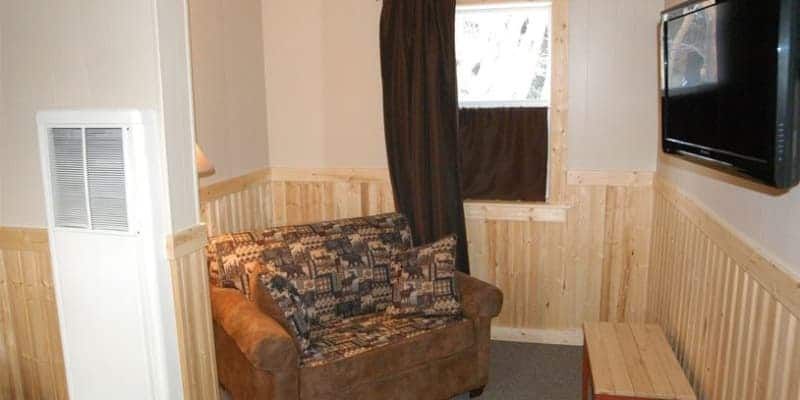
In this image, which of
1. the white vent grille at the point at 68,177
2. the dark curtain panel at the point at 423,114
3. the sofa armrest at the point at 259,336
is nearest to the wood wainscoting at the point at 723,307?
the dark curtain panel at the point at 423,114

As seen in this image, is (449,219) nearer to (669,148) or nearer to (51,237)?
(669,148)

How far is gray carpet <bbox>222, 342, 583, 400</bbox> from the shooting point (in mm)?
3246

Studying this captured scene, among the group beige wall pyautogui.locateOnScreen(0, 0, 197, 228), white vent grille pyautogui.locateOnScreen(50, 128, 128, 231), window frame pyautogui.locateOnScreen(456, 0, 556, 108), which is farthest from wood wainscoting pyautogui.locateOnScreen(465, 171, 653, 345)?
white vent grille pyautogui.locateOnScreen(50, 128, 128, 231)

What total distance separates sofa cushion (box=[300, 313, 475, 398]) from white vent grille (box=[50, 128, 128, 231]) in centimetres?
106

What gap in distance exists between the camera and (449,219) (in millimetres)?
3791

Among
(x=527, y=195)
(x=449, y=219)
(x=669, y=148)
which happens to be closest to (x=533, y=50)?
(x=527, y=195)

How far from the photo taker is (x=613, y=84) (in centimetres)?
362

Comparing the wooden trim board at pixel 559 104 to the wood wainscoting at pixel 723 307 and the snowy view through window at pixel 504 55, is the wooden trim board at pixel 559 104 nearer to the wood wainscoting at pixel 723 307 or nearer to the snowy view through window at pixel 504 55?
the snowy view through window at pixel 504 55

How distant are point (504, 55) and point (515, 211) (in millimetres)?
989

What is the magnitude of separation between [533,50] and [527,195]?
0.91 meters

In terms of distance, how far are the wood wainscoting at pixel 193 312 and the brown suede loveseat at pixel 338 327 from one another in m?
0.19

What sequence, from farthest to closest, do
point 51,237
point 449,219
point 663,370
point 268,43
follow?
point 268,43, point 449,219, point 663,370, point 51,237

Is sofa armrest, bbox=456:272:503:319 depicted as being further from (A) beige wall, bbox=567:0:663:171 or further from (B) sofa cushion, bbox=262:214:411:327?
(A) beige wall, bbox=567:0:663:171

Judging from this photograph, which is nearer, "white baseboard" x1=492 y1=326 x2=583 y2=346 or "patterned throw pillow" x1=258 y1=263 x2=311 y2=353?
"patterned throw pillow" x1=258 y1=263 x2=311 y2=353
